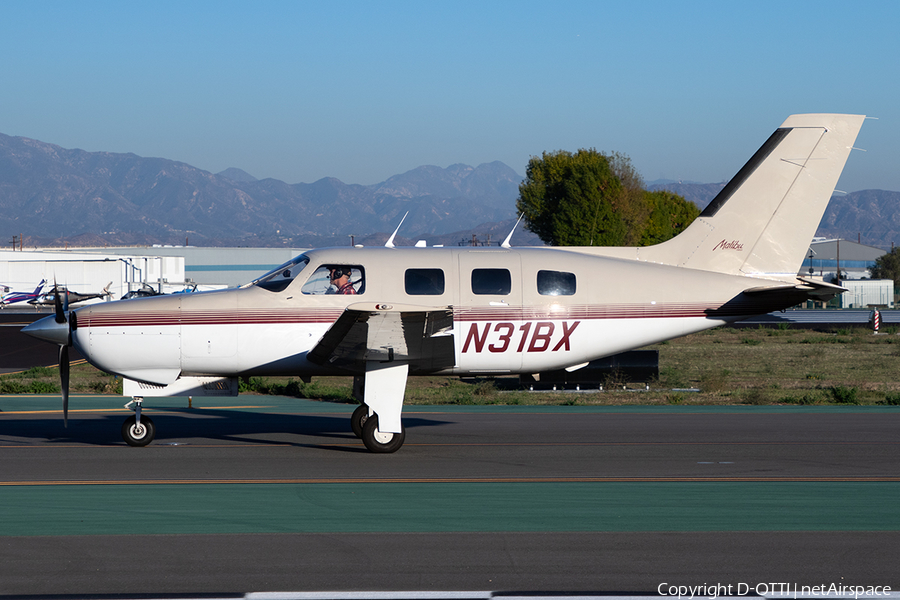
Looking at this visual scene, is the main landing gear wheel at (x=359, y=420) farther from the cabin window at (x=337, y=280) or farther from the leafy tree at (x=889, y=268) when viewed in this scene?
the leafy tree at (x=889, y=268)

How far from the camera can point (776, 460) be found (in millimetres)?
11188

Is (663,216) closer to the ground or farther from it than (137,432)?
farther from it

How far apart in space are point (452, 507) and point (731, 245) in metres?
7.24

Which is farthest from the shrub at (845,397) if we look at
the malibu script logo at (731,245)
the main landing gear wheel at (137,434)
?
the main landing gear wheel at (137,434)

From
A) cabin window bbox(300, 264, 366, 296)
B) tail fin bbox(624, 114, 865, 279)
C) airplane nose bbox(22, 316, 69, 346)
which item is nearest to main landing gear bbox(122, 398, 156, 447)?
airplane nose bbox(22, 316, 69, 346)

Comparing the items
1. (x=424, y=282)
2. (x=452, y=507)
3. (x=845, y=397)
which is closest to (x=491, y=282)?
(x=424, y=282)

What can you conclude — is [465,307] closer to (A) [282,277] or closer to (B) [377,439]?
(B) [377,439]

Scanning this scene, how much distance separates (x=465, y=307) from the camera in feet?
40.0

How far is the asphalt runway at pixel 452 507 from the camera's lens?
6512mm

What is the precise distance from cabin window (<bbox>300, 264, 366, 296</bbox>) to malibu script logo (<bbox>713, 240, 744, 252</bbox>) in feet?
19.0

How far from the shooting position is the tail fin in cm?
1334

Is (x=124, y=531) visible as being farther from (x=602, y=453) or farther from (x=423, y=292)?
(x=602, y=453)

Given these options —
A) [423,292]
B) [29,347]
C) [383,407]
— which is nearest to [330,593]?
[383,407]

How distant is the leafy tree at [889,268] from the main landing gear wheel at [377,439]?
125073mm
